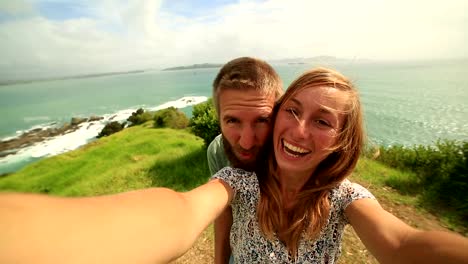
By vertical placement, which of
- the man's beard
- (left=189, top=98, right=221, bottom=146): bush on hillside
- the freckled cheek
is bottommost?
(left=189, top=98, right=221, bottom=146): bush on hillside

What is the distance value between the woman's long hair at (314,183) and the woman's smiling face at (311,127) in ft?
0.17

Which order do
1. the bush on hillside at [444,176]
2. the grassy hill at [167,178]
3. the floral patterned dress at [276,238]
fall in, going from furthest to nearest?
the bush on hillside at [444,176] → the grassy hill at [167,178] → the floral patterned dress at [276,238]

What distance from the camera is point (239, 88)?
2.65 metres

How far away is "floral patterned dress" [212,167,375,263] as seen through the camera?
1909mm

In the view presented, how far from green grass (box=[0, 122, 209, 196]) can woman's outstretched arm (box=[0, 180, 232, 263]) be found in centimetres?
860

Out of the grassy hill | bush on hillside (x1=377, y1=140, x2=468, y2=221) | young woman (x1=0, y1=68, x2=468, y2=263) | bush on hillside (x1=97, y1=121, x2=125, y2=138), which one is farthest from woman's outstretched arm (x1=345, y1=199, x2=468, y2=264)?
bush on hillside (x1=97, y1=121, x2=125, y2=138)

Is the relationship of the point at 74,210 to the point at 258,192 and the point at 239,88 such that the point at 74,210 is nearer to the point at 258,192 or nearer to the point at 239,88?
the point at 258,192

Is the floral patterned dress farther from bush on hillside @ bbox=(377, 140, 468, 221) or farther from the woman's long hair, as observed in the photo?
bush on hillside @ bbox=(377, 140, 468, 221)

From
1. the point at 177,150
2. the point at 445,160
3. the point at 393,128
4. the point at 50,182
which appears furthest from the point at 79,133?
the point at 445,160

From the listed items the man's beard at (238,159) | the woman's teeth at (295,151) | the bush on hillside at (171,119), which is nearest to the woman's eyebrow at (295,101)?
the woman's teeth at (295,151)

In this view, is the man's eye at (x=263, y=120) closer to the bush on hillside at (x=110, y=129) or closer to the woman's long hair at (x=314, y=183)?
the woman's long hair at (x=314, y=183)

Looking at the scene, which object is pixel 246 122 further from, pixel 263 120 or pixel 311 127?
pixel 311 127

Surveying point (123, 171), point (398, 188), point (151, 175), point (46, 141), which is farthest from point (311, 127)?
point (46, 141)

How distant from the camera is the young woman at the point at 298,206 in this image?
1.08 meters
